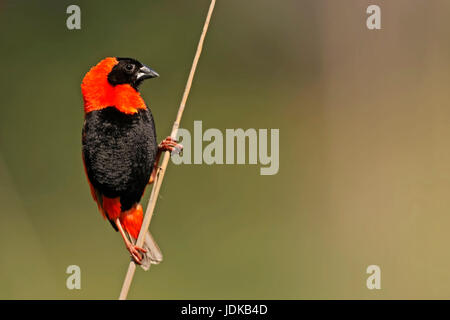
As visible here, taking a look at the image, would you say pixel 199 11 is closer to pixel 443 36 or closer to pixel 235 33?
pixel 235 33

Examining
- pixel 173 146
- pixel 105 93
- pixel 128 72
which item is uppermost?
pixel 128 72

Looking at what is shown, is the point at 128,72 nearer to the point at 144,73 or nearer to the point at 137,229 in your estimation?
the point at 144,73

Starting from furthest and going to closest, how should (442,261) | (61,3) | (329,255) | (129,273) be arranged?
1. (61,3)
2. (329,255)
3. (442,261)
4. (129,273)

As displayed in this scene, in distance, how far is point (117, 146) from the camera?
97.1 inches

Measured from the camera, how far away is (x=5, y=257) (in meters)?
4.25

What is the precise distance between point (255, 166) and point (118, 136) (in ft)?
6.77

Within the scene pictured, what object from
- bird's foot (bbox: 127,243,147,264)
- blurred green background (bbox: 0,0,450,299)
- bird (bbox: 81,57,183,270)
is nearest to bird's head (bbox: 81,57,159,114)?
bird (bbox: 81,57,183,270)

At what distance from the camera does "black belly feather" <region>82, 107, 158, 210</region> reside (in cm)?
246

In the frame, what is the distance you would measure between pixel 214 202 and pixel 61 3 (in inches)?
89.9

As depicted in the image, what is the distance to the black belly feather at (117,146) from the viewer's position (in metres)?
2.46

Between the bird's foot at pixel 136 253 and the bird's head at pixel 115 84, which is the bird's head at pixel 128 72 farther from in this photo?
the bird's foot at pixel 136 253

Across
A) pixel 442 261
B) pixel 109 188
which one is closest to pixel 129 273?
pixel 109 188

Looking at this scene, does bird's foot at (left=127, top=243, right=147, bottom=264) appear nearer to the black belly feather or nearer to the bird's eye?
the black belly feather

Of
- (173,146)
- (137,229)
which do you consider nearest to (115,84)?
(173,146)
